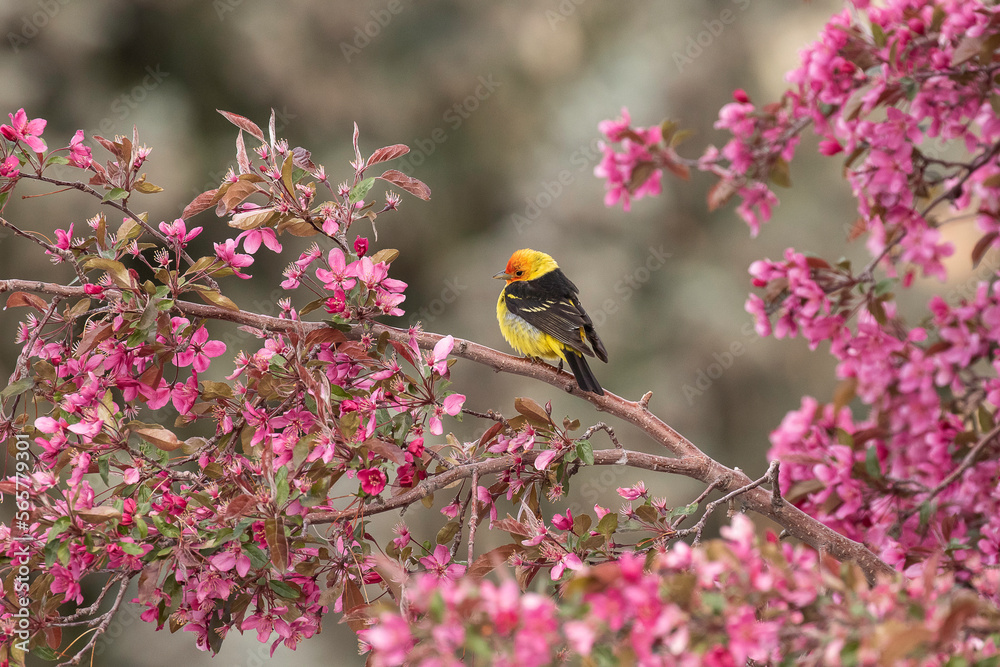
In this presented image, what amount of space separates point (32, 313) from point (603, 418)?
15.5 feet

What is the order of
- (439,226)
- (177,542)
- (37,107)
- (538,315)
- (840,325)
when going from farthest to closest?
(439,226) < (37,107) < (538,315) < (840,325) < (177,542)

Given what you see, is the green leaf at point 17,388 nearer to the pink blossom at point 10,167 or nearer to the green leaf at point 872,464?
the pink blossom at point 10,167

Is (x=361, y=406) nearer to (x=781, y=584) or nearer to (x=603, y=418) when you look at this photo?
(x=781, y=584)

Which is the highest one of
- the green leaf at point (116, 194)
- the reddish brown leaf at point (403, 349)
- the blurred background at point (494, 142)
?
the blurred background at point (494, 142)

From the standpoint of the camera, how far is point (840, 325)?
164 cm

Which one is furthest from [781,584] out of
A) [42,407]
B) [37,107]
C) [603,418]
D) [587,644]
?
[37,107]

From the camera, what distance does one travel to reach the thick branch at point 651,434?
158cm

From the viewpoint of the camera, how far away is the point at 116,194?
158 cm

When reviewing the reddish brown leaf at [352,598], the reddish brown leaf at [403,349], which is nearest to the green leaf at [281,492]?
the reddish brown leaf at [352,598]

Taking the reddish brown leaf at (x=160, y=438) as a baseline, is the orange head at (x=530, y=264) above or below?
above

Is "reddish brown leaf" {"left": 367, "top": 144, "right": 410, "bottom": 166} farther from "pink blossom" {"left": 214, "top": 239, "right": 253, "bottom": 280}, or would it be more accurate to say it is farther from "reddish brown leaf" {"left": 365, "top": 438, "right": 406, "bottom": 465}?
"reddish brown leaf" {"left": 365, "top": 438, "right": 406, "bottom": 465}

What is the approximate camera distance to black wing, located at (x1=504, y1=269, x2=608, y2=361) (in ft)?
8.04

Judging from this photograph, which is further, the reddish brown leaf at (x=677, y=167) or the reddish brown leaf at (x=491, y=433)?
the reddish brown leaf at (x=491, y=433)

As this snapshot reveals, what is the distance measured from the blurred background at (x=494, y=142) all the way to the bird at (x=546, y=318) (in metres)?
2.66
